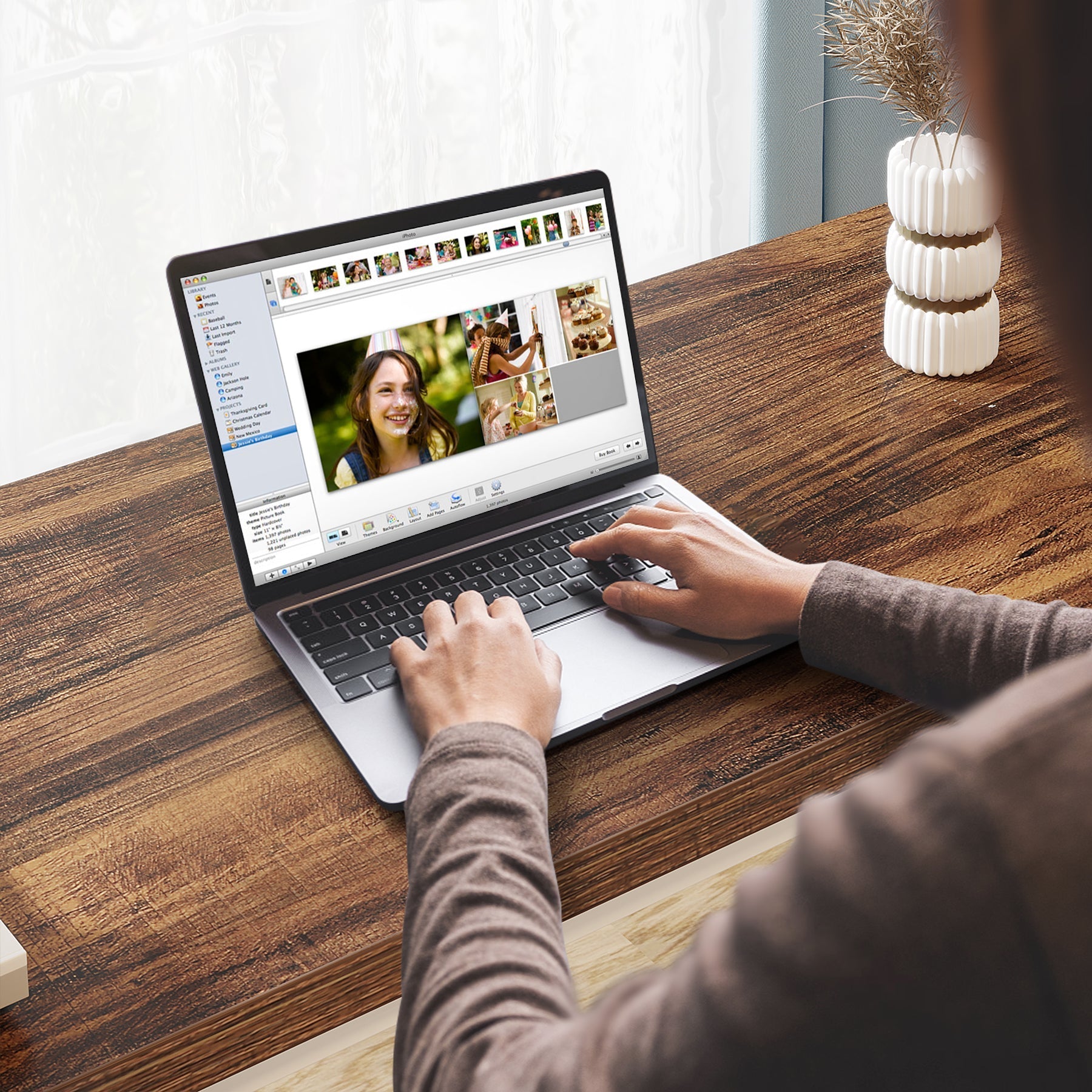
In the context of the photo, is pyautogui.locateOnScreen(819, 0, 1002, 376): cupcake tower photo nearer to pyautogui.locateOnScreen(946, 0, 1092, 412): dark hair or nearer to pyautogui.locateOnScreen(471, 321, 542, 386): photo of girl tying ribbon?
pyautogui.locateOnScreen(471, 321, 542, 386): photo of girl tying ribbon

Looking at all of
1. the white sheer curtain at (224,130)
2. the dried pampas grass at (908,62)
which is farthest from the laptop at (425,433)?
the white sheer curtain at (224,130)

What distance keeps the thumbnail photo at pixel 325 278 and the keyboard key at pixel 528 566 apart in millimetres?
259

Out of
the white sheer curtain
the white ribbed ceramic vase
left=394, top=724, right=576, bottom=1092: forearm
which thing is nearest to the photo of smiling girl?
left=394, top=724, right=576, bottom=1092: forearm

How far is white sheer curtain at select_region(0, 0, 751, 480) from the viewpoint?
1.99 m

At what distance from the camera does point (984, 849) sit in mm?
381

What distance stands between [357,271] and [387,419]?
0.38 feet

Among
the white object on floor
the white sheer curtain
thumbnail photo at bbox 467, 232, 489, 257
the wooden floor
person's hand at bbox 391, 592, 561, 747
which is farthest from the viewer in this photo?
the white sheer curtain

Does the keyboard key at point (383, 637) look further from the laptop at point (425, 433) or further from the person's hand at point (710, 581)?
the person's hand at point (710, 581)

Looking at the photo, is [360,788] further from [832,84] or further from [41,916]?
[832,84]

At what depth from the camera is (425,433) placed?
3.26ft

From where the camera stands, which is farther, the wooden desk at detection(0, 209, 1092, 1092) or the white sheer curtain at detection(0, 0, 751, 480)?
the white sheer curtain at detection(0, 0, 751, 480)

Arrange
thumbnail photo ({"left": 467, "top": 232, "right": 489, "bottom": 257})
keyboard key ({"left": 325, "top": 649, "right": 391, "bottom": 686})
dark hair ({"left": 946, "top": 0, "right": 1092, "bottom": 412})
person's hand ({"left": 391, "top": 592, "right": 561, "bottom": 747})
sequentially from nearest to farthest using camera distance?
dark hair ({"left": 946, "top": 0, "right": 1092, "bottom": 412}) → person's hand ({"left": 391, "top": 592, "right": 561, "bottom": 747}) → keyboard key ({"left": 325, "top": 649, "right": 391, "bottom": 686}) → thumbnail photo ({"left": 467, "top": 232, "right": 489, "bottom": 257})

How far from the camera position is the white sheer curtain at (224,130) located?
1.99 metres

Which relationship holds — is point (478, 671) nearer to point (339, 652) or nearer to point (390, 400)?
point (339, 652)
